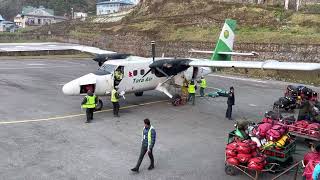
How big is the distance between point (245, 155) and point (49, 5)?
175 meters

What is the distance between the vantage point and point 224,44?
97.2 feet

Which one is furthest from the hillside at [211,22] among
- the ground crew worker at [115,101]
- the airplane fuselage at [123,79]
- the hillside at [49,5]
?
the hillside at [49,5]

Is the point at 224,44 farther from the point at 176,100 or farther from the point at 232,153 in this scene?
the point at 232,153

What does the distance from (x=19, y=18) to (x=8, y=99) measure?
14203 centimetres

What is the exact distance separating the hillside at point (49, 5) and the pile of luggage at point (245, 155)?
6542 inches

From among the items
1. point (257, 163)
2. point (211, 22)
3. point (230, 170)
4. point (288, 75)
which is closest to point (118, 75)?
point (230, 170)

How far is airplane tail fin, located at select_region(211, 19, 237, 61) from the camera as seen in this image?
29156 millimetres

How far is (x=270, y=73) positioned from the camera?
133ft

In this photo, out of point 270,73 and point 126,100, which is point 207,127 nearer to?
point 126,100

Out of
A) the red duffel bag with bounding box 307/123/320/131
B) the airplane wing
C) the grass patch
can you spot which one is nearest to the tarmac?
the airplane wing

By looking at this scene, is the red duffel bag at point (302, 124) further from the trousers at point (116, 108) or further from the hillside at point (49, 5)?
the hillside at point (49, 5)

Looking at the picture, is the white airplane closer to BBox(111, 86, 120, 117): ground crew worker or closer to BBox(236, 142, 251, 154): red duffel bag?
BBox(111, 86, 120, 117): ground crew worker

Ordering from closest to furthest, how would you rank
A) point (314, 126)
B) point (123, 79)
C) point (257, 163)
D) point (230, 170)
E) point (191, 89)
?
point (257, 163), point (230, 170), point (314, 126), point (123, 79), point (191, 89)

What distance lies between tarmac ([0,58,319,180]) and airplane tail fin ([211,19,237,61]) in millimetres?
3261
